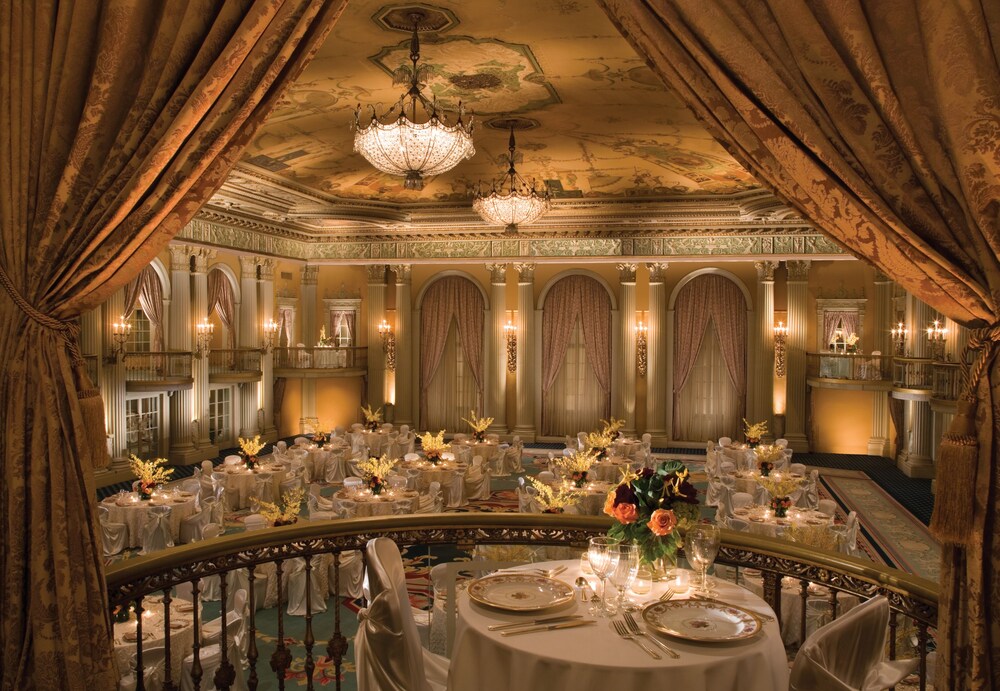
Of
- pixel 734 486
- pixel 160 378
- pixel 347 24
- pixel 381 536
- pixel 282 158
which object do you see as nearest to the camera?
pixel 381 536

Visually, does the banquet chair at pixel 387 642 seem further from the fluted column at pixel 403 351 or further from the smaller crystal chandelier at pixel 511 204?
the fluted column at pixel 403 351

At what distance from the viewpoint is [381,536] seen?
345 cm

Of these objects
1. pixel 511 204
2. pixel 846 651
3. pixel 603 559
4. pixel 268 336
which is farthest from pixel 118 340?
pixel 846 651

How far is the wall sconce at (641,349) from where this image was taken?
1606 centimetres

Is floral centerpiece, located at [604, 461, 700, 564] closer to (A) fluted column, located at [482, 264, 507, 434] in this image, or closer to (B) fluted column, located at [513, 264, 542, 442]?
(B) fluted column, located at [513, 264, 542, 442]

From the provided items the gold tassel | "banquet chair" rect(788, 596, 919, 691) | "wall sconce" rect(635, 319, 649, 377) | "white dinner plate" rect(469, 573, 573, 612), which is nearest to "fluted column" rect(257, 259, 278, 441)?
"wall sconce" rect(635, 319, 649, 377)

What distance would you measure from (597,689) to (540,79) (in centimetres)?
711

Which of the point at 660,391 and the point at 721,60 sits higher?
the point at 721,60

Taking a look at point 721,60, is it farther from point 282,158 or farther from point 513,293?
point 513,293

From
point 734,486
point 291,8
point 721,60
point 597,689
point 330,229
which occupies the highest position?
point 330,229

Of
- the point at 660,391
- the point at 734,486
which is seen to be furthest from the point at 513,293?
the point at 734,486

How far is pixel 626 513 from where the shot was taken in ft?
9.20

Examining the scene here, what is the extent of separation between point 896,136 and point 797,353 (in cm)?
1382

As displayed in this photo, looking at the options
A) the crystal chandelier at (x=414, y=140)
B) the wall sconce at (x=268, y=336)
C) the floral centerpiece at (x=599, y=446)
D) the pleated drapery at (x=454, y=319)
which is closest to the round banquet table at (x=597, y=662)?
the crystal chandelier at (x=414, y=140)
